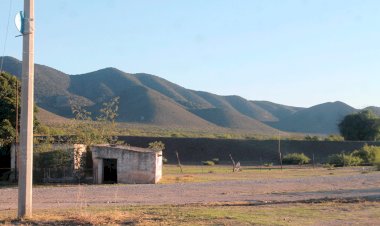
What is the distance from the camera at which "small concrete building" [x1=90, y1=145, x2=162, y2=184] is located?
36.4 m

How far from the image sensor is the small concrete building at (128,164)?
36.4 meters

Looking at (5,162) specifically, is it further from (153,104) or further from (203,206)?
(153,104)

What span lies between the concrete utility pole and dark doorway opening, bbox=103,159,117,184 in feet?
73.9

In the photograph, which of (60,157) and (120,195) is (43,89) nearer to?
(60,157)

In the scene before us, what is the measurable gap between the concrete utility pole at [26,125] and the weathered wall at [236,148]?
61.0 meters

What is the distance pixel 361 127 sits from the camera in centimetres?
10219

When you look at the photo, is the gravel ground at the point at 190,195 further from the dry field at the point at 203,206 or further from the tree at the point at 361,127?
the tree at the point at 361,127

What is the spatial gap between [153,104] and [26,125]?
12752 centimetres

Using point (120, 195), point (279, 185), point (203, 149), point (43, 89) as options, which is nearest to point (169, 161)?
point (203, 149)

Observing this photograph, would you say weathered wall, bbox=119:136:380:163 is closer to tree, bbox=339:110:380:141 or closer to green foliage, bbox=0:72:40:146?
tree, bbox=339:110:380:141

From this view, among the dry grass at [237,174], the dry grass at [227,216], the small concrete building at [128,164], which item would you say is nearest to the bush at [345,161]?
the dry grass at [237,174]

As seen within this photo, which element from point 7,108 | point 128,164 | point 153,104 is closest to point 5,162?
point 7,108

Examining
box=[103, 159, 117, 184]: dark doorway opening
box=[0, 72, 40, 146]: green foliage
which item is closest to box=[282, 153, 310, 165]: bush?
box=[103, 159, 117, 184]: dark doorway opening

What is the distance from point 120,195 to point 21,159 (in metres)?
11.6
